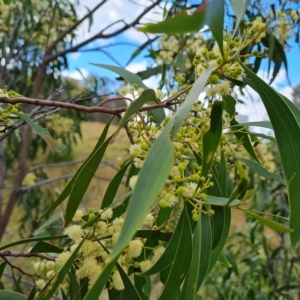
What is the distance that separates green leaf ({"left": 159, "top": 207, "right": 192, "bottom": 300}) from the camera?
0.47m

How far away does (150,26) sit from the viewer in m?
0.23

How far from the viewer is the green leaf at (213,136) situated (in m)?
0.38

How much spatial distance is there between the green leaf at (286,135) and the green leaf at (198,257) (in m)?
0.10

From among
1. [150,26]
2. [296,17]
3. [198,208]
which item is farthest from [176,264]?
[296,17]

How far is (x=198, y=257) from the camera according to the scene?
435 mm

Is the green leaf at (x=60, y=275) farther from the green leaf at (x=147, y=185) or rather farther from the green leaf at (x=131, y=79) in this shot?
the green leaf at (x=131, y=79)

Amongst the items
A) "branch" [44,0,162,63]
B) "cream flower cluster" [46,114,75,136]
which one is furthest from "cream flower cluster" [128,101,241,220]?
"cream flower cluster" [46,114,75,136]

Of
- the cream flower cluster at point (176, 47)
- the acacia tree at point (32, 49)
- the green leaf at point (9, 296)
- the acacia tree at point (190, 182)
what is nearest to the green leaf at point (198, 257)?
the acacia tree at point (190, 182)

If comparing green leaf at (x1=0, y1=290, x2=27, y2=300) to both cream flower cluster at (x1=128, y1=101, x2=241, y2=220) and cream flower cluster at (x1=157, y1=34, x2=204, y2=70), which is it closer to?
cream flower cluster at (x1=128, y1=101, x2=241, y2=220)

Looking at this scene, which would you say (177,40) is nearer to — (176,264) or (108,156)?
(176,264)

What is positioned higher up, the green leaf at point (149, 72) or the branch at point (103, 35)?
the branch at point (103, 35)

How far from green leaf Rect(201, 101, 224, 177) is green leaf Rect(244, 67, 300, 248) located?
0.31 feet

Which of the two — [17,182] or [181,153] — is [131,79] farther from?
[17,182]

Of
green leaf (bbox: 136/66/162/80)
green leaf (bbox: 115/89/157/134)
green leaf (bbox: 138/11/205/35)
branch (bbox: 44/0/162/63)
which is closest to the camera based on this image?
green leaf (bbox: 138/11/205/35)
